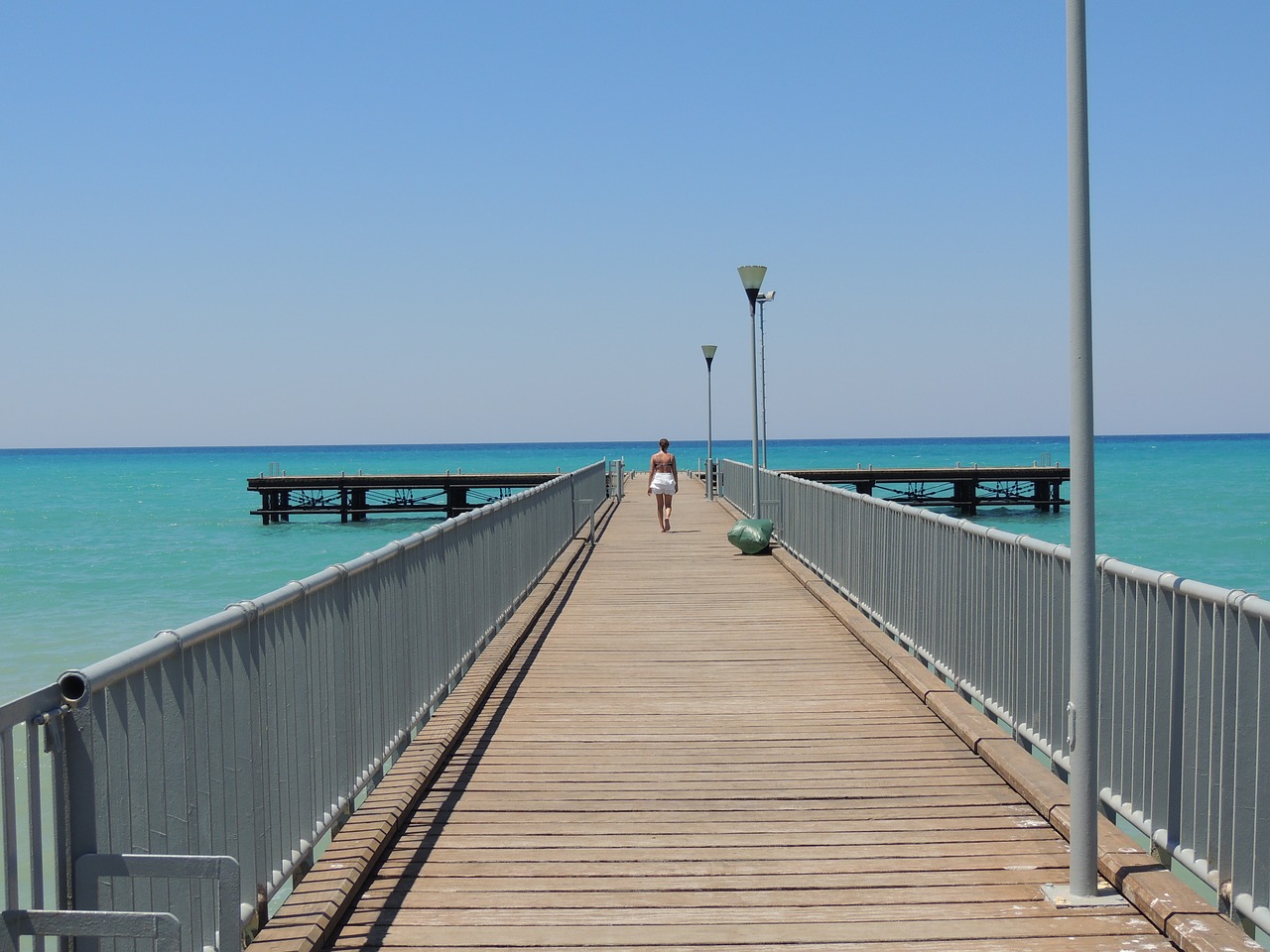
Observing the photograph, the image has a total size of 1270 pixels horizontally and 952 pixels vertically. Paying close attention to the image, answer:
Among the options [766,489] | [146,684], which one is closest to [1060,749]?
[146,684]

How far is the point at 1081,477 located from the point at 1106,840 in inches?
63.2

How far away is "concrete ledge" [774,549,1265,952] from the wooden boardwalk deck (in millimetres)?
85

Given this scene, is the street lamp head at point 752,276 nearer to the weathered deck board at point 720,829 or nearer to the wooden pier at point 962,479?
the weathered deck board at point 720,829

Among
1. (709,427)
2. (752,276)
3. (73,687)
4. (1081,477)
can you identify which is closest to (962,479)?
(709,427)

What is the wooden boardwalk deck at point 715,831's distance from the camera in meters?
4.32

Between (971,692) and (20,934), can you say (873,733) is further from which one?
(20,934)

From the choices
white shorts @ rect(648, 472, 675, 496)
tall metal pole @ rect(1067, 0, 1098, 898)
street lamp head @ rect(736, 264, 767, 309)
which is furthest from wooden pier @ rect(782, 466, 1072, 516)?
tall metal pole @ rect(1067, 0, 1098, 898)

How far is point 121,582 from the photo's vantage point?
40281mm

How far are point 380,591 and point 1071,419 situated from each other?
3.52 m

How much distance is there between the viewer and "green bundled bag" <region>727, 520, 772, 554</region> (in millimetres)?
18031

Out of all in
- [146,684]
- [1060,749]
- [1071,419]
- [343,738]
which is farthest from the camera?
[1060,749]

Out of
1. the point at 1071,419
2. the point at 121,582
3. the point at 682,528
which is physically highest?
the point at 1071,419

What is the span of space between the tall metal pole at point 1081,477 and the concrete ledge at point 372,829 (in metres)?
2.74

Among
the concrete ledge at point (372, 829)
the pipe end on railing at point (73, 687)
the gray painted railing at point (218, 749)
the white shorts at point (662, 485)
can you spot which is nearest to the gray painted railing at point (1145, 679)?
the concrete ledge at point (372, 829)
